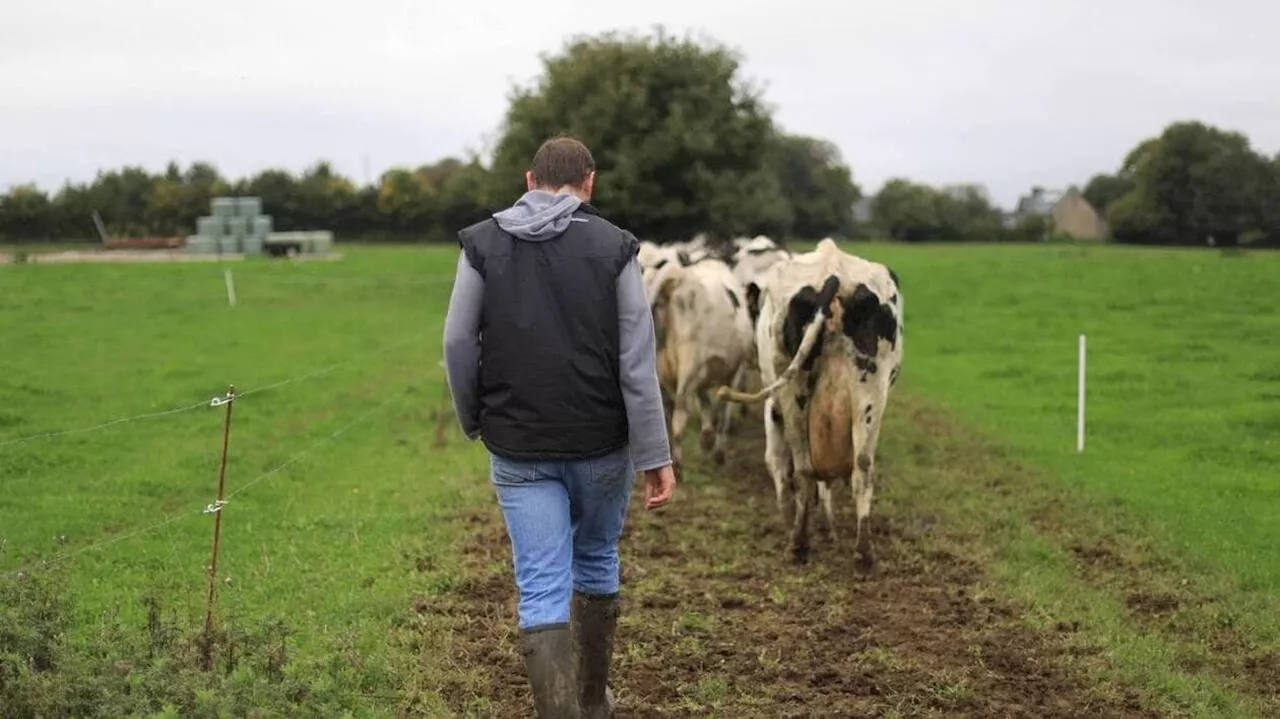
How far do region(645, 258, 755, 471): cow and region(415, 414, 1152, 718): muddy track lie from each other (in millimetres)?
2436

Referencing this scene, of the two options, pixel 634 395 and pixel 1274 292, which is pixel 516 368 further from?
pixel 1274 292

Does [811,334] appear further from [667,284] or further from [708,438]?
[708,438]

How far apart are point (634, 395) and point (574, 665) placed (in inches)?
40.4

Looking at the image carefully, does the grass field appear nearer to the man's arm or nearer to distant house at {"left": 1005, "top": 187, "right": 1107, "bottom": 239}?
the man's arm

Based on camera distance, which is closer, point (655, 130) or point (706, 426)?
point (706, 426)

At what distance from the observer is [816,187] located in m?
66.6

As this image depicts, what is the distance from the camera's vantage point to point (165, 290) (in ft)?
89.6

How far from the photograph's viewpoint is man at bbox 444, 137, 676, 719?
4.18 m

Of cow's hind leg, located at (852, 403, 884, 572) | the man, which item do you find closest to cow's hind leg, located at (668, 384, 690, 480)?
cow's hind leg, located at (852, 403, 884, 572)

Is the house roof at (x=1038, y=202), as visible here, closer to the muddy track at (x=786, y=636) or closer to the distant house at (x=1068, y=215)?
the distant house at (x=1068, y=215)

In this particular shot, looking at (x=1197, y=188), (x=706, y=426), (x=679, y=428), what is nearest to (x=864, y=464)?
(x=679, y=428)

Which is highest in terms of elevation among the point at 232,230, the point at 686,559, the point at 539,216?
the point at 232,230

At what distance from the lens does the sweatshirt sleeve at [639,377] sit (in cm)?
424

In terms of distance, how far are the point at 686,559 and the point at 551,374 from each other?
3.92m
